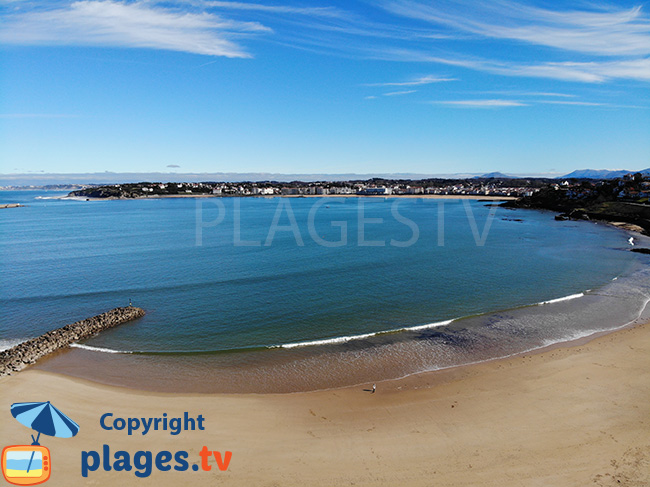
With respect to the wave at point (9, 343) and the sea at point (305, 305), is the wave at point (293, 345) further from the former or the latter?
the wave at point (9, 343)

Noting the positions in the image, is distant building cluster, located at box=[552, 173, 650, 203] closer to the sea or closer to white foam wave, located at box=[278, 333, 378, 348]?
the sea

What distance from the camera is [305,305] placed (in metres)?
22.8

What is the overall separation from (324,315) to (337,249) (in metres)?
21.7

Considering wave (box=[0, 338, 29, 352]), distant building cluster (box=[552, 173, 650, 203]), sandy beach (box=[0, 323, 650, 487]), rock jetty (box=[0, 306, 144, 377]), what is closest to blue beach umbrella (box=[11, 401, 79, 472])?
sandy beach (box=[0, 323, 650, 487])

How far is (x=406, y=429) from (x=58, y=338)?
1609 cm

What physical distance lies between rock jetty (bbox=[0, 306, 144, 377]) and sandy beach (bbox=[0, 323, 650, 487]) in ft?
4.73

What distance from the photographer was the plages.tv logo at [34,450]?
959 cm

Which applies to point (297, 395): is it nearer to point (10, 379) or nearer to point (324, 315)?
point (324, 315)

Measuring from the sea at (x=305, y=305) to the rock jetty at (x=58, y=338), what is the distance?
636 mm

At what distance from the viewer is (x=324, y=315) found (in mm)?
21234

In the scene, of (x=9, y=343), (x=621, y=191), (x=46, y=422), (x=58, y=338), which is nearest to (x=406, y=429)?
(x=46, y=422)

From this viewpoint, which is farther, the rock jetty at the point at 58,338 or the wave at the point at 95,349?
the wave at the point at 95,349

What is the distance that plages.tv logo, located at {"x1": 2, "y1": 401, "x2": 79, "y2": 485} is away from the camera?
9.59 metres

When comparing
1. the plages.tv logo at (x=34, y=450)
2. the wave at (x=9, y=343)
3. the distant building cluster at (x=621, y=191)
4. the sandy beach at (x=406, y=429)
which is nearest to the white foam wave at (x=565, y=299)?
the sandy beach at (x=406, y=429)
